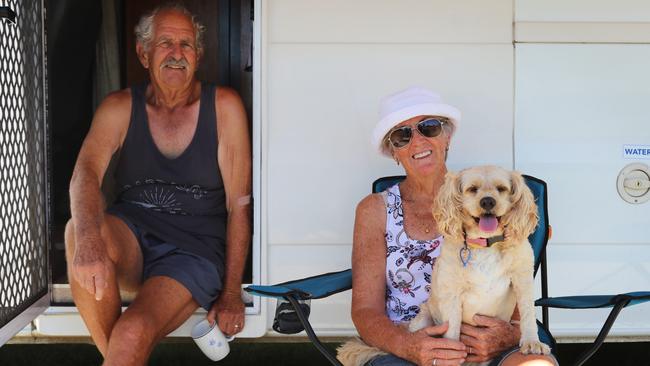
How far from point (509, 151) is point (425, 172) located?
63cm

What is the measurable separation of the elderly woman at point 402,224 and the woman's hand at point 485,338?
0.75 ft

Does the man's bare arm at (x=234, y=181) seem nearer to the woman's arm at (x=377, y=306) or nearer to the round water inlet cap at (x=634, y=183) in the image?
the woman's arm at (x=377, y=306)

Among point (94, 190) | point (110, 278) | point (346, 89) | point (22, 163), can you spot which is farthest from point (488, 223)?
point (22, 163)

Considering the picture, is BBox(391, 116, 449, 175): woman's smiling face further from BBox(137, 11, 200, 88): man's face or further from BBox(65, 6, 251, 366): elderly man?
BBox(137, 11, 200, 88): man's face

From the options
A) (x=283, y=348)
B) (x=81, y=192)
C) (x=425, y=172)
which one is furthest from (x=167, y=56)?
(x=283, y=348)

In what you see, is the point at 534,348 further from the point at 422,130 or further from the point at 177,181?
the point at 177,181

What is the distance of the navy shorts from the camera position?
3.12 m

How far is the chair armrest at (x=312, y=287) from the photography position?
105 inches

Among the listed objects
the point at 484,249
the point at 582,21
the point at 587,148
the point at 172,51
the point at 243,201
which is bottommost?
the point at 484,249

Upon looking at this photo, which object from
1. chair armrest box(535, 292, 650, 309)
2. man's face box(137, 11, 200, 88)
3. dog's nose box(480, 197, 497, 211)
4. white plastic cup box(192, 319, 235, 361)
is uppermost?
man's face box(137, 11, 200, 88)

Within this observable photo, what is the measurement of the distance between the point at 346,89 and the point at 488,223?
1.08 metres

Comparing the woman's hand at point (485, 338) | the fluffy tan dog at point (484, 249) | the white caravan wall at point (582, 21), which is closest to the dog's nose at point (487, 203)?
the fluffy tan dog at point (484, 249)

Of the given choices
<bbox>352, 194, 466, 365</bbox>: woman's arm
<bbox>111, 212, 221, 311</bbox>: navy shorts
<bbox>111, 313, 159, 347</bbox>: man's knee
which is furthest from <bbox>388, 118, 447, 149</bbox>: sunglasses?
<bbox>111, 313, 159, 347</bbox>: man's knee

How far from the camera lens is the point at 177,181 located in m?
3.33
